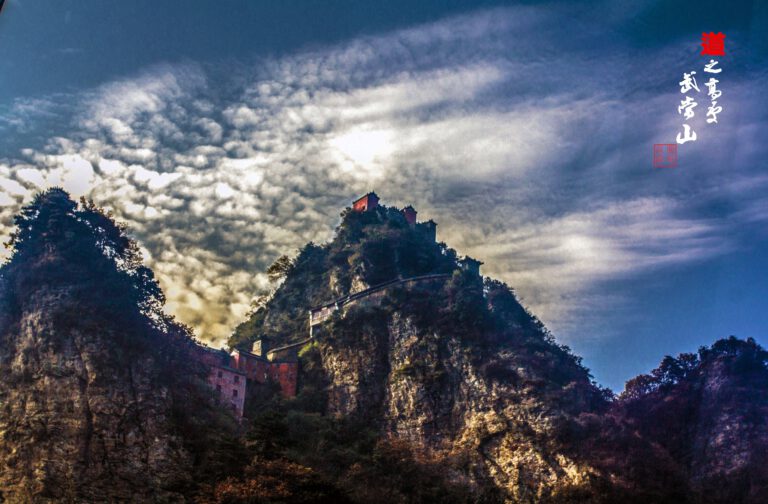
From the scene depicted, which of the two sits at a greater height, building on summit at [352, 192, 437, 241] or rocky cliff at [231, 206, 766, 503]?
building on summit at [352, 192, 437, 241]

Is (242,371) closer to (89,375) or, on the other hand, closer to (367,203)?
(89,375)

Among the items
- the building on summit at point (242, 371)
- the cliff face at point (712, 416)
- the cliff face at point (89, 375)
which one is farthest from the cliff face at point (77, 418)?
the cliff face at point (712, 416)

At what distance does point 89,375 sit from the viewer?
38.4 meters

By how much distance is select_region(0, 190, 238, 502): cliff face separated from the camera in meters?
34.9

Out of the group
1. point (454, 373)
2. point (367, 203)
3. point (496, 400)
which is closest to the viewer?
point (496, 400)

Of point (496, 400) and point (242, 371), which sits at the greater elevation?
point (242, 371)

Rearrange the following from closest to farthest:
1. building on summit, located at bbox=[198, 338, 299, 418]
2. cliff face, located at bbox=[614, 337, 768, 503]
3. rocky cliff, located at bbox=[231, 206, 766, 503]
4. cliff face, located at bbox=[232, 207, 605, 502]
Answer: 1. cliff face, located at bbox=[614, 337, 768, 503]
2. rocky cliff, located at bbox=[231, 206, 766, 503]
3. cliff face, located at bbox=[232, 207, 605, 502]
4. building on summit, located at bbox=[198, 338, 299, 418]

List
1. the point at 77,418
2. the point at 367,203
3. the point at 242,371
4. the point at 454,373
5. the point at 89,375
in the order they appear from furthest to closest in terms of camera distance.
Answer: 1. the point at 367,203
2. the point at 454,373
3. the point at 242,371
4. the point at 89,375
5. the point at 77,418

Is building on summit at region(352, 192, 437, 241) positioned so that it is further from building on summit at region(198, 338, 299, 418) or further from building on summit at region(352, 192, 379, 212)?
building on summit at region(198, 338, 299, 418)

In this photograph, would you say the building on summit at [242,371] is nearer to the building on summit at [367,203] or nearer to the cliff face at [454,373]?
the cliff face at [454,373]

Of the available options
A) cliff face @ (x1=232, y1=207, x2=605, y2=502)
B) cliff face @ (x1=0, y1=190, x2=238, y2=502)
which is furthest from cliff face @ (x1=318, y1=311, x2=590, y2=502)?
cliff face @ (x1=0, y1=190, x2=238, y2=502)

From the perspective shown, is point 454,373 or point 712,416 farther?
point 454,373

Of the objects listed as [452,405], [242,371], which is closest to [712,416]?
[452,405]

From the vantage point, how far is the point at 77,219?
44.7 meters
